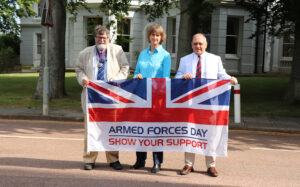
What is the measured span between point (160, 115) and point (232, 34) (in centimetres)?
2225

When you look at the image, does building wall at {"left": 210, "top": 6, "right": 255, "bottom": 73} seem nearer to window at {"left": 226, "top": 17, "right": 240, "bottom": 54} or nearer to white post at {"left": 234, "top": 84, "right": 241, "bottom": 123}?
window at {"left": 226, "top": 17, "right": 240, "bottom": 54}

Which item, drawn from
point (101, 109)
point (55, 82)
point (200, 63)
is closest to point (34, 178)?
point (101, 109)

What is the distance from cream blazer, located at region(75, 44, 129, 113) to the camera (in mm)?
5914

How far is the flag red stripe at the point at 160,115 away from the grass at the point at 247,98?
6.46 meters

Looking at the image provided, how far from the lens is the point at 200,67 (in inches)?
224

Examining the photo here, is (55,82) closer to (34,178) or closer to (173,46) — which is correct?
(34,178)

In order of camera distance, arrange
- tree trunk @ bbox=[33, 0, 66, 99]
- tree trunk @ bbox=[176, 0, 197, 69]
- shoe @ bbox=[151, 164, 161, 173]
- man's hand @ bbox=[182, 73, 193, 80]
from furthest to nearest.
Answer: tree trunk @ bbox=[33, 0, 66, 99] < tree trunk @ bbox=[176, 0, 197, 69] < shoe @ bbox=[151, 164, 161, 173] < man's hand @ bbox=[182, 73, 193, 80]

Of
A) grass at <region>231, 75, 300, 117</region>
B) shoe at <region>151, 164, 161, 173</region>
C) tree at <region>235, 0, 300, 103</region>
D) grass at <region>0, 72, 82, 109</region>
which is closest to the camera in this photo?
shoe at <region>151, 164, 161, 173</region>

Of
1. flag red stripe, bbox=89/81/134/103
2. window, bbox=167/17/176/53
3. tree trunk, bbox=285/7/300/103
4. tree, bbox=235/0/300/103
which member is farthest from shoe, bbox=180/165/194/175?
window, bbox=167/17/176/53

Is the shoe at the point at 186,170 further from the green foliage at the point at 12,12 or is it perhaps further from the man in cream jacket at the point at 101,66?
the green foliage at the point at 12,12

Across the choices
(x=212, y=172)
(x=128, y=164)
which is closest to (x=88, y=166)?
(x=128, y=164)

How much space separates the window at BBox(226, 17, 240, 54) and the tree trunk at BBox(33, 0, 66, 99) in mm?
14625

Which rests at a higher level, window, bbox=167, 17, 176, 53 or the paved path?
window, bbox=167, 17, 176, 53

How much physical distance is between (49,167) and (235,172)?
284 centimetres
